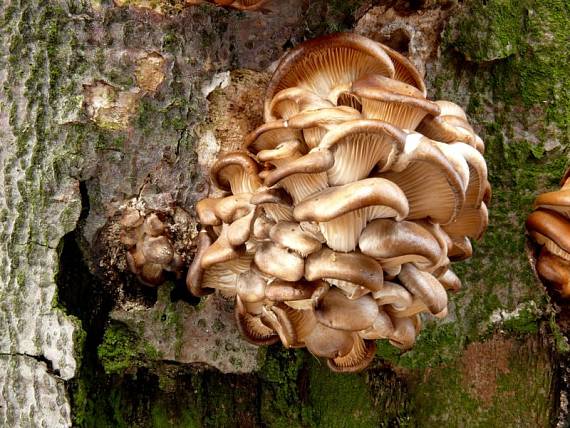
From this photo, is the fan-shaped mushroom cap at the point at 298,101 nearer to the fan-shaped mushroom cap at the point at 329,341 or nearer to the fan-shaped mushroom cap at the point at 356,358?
the fan-shaped mushroom cap at the point at 329,341

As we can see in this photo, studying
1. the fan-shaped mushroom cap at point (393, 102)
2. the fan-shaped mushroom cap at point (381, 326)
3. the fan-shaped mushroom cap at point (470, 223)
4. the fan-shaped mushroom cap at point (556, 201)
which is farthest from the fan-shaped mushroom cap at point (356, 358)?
the fan-shaped mushroom cap at point (556, 201)

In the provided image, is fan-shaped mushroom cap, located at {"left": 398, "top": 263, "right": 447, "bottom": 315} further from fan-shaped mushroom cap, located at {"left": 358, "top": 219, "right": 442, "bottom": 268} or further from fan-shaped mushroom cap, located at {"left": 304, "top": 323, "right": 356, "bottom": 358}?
fan-shaped mushroom cap, located at {"left": 304, "top": 323, "right": 356, "bottom": 358}

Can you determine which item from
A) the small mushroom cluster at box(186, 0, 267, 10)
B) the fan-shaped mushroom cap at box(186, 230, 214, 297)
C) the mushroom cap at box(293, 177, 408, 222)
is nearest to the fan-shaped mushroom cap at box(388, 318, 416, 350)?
the mushroom cap at box(293, 177, 408, 222)

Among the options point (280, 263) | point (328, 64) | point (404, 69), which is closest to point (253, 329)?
point (280, 263)

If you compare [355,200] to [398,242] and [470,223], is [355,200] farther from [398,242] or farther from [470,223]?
[470,223]

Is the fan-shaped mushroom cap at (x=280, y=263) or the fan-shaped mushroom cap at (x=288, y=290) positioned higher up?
the fan-shaped mushroom cap at (x=280, y=263)

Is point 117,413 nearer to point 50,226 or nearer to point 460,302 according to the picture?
point 50,226
